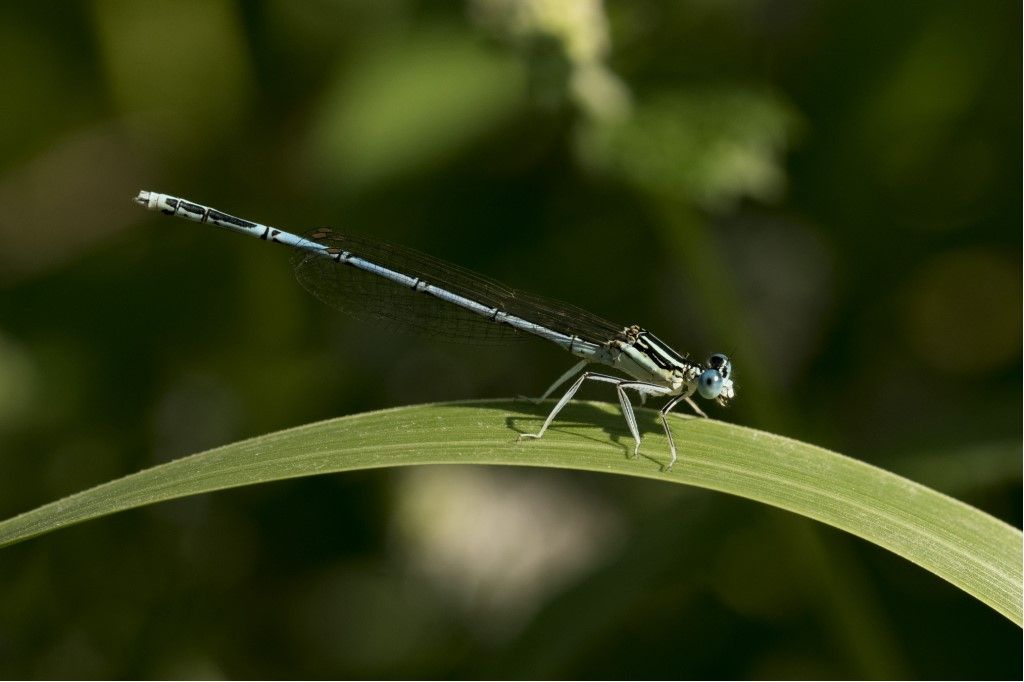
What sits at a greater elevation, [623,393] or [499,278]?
[499,278]

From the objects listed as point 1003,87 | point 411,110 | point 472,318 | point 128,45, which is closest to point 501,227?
point 411,110

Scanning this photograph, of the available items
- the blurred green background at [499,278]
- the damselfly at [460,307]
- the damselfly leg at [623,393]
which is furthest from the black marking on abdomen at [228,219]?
the damselfly leg at [623,393]

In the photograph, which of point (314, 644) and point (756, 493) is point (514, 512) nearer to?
point (314, 644)

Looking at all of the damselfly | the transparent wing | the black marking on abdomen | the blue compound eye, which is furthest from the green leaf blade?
the black marking on abdomen

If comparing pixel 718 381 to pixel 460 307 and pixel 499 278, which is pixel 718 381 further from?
pixel 499 278

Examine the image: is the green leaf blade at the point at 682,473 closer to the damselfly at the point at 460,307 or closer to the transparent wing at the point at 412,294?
the damselfly at the point at 460,307

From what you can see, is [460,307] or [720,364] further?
[460,307]

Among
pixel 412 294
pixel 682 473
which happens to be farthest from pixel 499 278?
pixel 682 473
